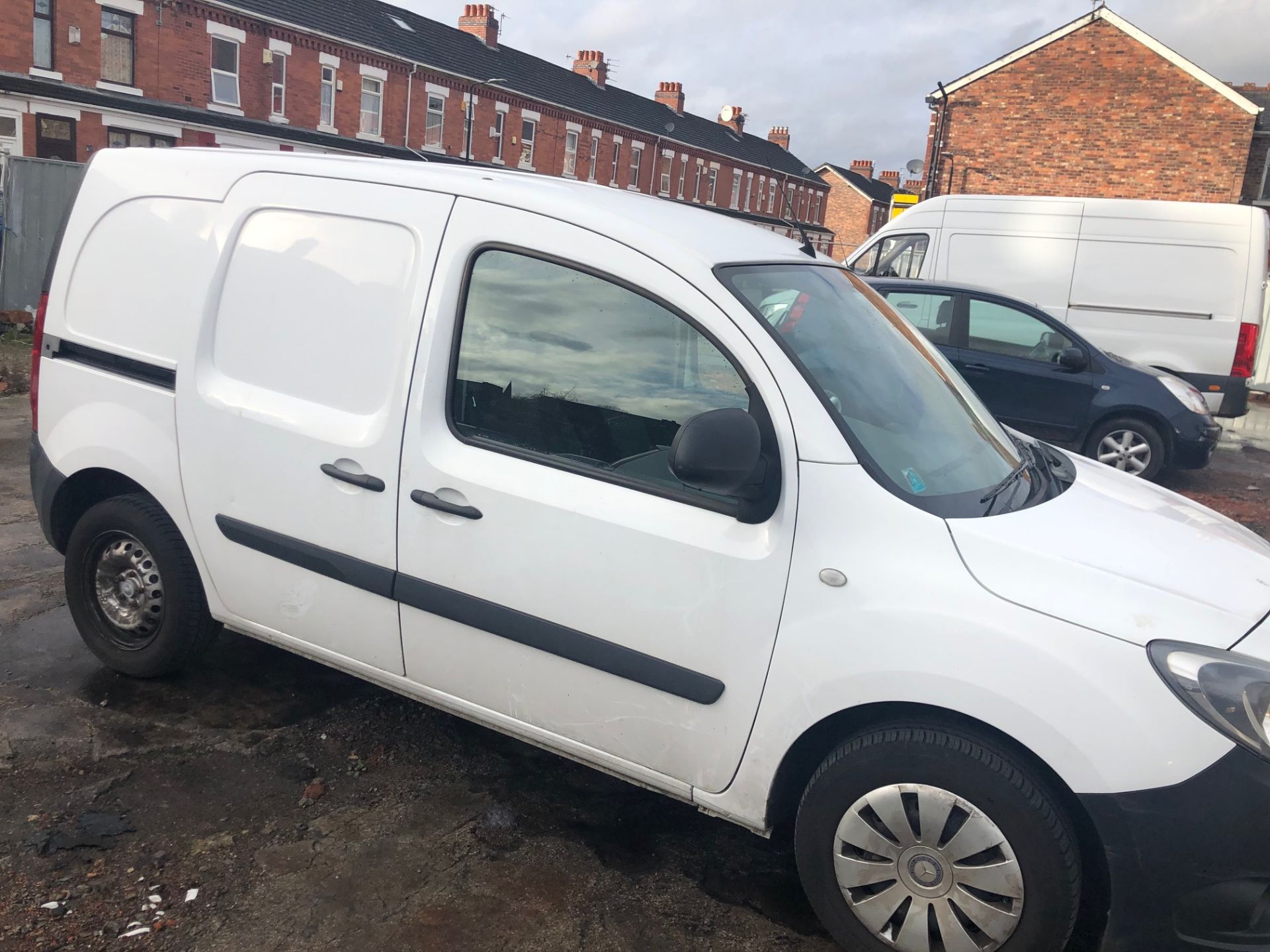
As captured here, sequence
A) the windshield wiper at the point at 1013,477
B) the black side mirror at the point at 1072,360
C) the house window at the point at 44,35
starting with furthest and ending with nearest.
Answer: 1. the house window at the point at 44,35
2. the black side mirror at the point at 1072,360
3. the windshield wiper at the point at 1013,477

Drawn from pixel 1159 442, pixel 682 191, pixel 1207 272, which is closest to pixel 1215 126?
pixel 1207 272

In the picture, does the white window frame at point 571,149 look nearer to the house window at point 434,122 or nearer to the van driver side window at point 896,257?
the house window at point 434,122

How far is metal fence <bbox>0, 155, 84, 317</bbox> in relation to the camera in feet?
47.2

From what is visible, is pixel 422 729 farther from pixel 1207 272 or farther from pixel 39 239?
pixel 39 239

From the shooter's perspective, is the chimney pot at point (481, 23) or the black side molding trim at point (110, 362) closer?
the black side molding trim at point (110, 362)

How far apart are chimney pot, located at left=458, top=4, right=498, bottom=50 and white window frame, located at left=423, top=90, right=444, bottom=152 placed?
19.6 ft

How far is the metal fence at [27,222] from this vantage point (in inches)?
567

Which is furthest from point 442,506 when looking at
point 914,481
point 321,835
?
point 914,481

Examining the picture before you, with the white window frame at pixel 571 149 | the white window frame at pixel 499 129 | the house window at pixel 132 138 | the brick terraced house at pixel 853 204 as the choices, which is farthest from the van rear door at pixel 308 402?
the brick terraced house at pixel 853 204

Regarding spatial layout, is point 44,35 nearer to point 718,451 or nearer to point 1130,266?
point 1130,266

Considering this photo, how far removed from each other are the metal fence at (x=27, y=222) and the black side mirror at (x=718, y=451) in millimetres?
14858

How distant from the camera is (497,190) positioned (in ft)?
9.83

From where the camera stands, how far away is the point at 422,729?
12.3 feet

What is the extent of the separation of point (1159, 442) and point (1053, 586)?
7566 mm
